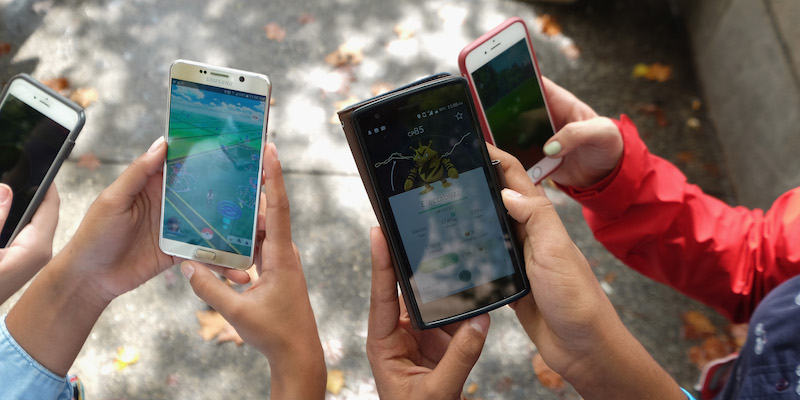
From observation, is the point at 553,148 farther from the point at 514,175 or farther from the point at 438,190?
the point at 438,190

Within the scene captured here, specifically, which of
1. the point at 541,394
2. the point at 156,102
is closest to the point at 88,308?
the point at 156,102

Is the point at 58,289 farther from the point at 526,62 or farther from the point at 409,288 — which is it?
the point at 526,62

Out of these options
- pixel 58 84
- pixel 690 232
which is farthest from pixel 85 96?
pixel 690 232

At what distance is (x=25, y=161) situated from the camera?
2.10m

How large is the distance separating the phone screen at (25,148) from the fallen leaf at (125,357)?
85cm

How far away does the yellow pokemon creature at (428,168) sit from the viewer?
5.12 feet

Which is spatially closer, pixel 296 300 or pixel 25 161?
pixel 296 300

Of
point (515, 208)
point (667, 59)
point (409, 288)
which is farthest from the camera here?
point (667, 59)

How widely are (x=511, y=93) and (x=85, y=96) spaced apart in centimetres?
259

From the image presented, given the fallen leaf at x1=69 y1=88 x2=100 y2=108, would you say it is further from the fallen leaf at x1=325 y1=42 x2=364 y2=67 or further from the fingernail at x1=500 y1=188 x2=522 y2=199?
the fingernail at x1=500 y1=188 x2=522 y2=199

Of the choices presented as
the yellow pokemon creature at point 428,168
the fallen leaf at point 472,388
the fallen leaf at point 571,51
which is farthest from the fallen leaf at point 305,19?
the fallen leaf at point 472,388

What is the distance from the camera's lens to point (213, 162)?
1.90 m

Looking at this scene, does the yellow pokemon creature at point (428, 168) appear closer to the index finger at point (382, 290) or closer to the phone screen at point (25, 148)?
the index finger at point (382, 290)

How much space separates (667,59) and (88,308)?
3548 millimetres
